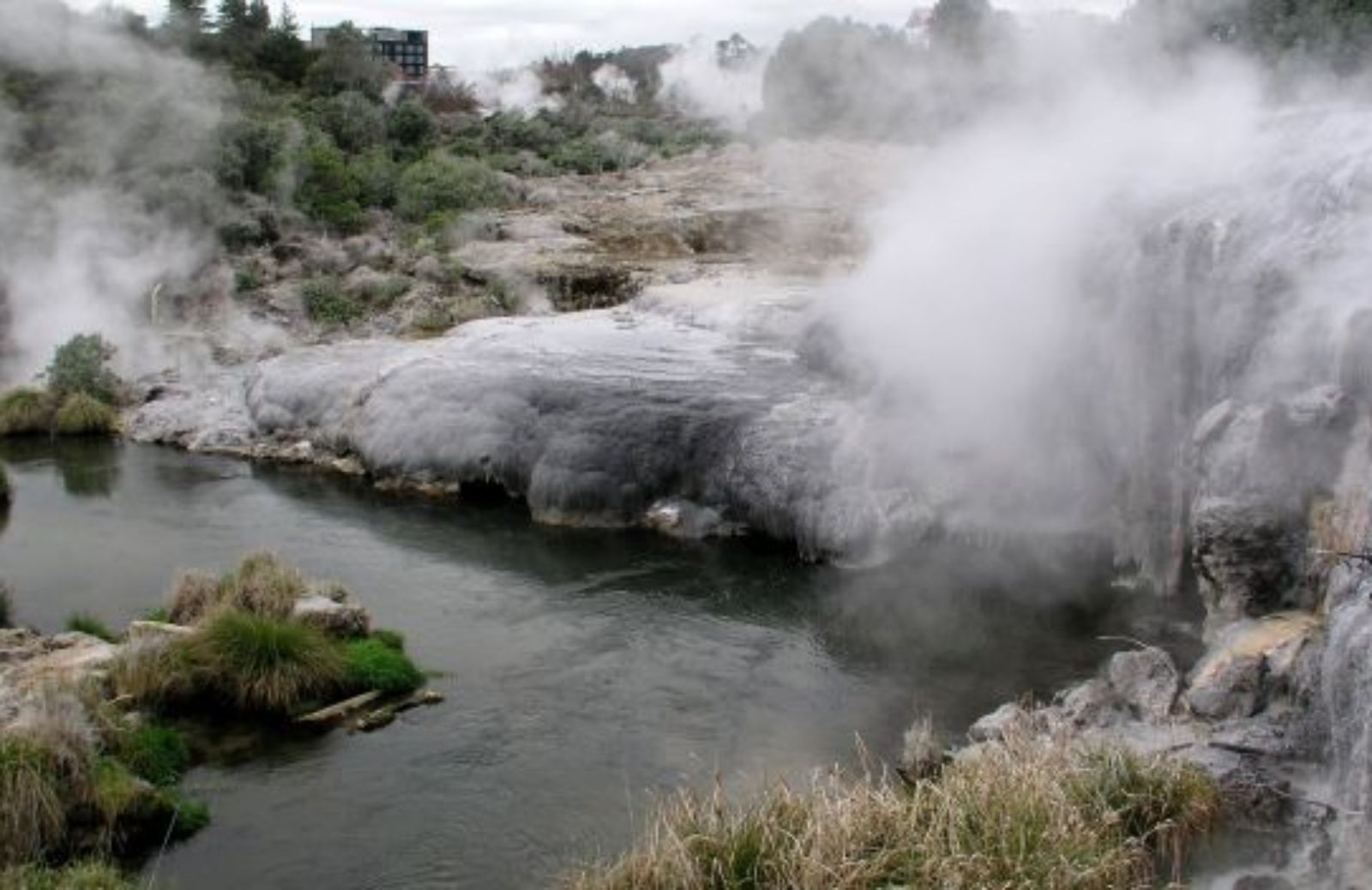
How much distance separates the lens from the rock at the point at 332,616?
12.6m

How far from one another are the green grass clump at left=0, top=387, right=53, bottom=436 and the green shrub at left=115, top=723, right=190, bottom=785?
42.1 feet

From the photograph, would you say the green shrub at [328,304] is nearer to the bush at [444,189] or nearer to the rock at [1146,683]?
the bush at [444,189]

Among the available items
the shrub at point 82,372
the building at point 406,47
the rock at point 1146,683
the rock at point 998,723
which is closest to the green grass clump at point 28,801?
the rock at point 998,723

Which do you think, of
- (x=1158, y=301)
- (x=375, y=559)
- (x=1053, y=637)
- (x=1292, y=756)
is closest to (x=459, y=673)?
(x=375, y=559)

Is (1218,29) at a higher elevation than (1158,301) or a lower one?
higher

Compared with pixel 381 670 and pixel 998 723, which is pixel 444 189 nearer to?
pixel 381 670

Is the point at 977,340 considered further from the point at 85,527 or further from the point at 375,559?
the point at 85,527

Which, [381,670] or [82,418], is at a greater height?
[82,418]

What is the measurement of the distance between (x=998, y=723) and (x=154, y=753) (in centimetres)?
618

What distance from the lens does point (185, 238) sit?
2844 cm

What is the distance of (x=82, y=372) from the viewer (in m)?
22.6

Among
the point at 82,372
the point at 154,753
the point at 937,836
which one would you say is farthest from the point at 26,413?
A: the point at 937,836

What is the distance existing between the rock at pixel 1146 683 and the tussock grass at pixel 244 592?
695 cm

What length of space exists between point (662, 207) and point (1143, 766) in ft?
77.1
